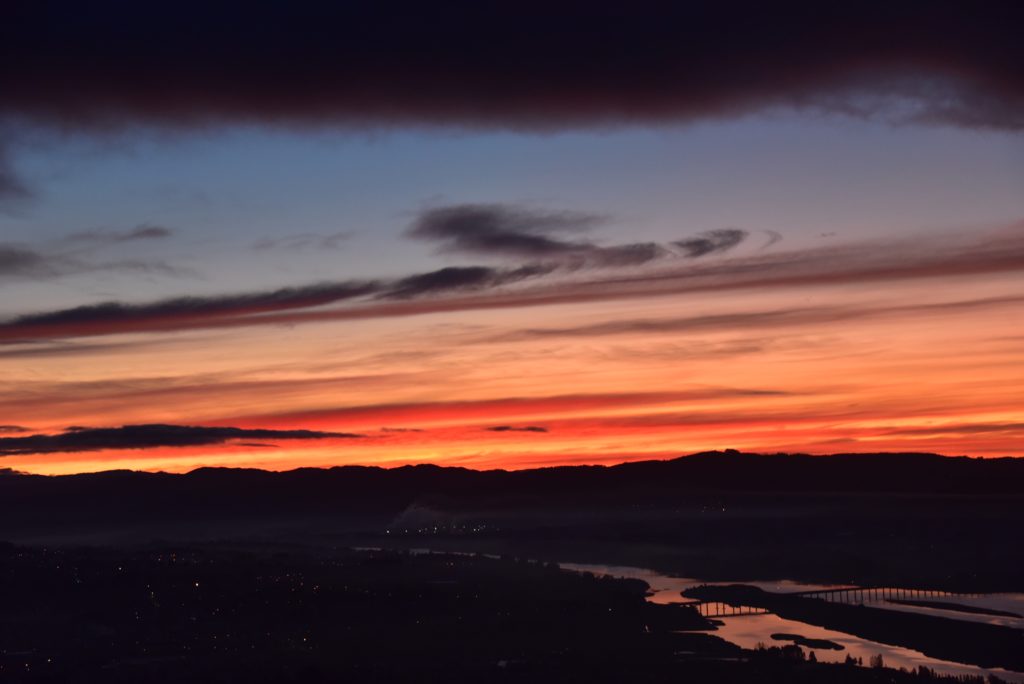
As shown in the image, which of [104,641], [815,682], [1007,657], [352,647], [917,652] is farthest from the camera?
[104,641]

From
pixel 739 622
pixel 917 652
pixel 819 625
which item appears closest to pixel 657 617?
pixel 739 622

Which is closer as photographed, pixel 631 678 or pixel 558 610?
pixel 631 678

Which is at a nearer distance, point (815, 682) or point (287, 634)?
point (815, 682)

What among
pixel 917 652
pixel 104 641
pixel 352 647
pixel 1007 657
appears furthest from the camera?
pixel 104 641

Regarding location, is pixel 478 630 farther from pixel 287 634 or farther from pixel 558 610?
pixel 287 634

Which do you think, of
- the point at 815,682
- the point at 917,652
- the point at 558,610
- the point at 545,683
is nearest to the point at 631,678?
the point at 545,683

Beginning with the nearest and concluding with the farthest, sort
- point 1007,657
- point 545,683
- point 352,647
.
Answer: point 545,683, point 1007,657, point 352,647

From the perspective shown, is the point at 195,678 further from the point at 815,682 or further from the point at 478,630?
the point at 815,682

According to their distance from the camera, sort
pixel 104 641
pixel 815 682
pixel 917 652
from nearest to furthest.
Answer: pixel 815 682 → pixel 917 652 → pixel 104 641

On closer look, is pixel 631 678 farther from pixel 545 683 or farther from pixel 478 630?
pixel 478 630
